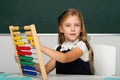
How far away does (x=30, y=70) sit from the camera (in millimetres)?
1331

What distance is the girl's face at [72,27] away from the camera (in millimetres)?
1405

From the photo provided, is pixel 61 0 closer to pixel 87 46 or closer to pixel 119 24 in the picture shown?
pixel 119 24

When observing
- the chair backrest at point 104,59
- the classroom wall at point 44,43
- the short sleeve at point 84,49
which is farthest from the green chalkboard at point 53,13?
the short sleeve at point 84,49

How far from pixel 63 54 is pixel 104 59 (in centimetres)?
40

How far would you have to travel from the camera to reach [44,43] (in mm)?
2615

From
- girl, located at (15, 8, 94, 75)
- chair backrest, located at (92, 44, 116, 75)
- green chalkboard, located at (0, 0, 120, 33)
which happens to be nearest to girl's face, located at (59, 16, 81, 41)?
girl, located at (15, 8, 94, 75)

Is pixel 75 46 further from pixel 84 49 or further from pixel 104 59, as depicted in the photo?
pixel 104 59

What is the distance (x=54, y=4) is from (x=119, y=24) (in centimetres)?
63

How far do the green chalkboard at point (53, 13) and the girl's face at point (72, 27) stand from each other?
1062 mm

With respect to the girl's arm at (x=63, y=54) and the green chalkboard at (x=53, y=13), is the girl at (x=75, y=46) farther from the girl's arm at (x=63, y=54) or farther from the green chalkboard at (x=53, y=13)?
the green chalkboard at (x=53, y=13)

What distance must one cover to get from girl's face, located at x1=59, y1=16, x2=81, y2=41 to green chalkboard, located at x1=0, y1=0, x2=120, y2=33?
3.48ft

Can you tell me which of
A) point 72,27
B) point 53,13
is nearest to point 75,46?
point 72,27

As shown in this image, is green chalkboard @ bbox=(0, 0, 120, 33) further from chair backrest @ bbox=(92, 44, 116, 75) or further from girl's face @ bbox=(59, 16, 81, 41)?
girl's face @ bbox=(59, 16, 81, 41)

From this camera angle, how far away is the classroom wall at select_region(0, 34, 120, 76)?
2.53 metres
